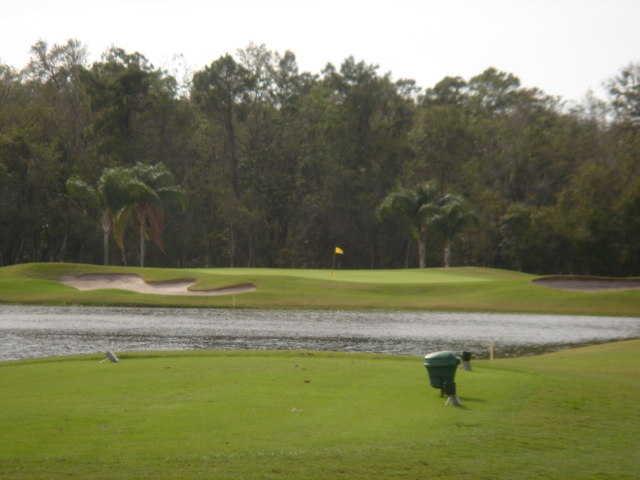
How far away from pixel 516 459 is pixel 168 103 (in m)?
72.0

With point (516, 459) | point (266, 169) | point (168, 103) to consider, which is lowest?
point (516, 459)

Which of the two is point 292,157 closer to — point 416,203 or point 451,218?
point 416,203

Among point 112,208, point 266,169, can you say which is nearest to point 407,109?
point 266,169

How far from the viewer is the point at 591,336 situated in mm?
31250

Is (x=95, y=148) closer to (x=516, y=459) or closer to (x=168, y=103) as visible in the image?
(x=168, y=103)

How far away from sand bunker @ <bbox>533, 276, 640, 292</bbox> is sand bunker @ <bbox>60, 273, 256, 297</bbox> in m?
16.7

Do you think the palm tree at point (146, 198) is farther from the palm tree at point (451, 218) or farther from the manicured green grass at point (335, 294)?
the palm tree at point (451, 218)

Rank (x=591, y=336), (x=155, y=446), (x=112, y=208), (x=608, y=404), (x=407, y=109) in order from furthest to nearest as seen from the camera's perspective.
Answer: (x=407, y=109) → (x=112, y=208) → (x=591, y=336) → (x=608, y=404) → (x=155, y=446)

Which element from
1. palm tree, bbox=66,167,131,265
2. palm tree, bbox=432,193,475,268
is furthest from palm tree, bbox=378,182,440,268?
palm tree, bbox=66,167,131,265

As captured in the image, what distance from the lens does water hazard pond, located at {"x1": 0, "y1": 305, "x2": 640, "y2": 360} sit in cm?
2539

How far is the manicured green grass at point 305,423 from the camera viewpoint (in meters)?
9.24

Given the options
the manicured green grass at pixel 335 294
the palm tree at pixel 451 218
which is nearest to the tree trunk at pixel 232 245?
the palm tree at pixel 451 218

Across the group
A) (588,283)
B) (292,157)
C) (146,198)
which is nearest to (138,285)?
(146,198)

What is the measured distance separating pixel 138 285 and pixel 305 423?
3495cm
